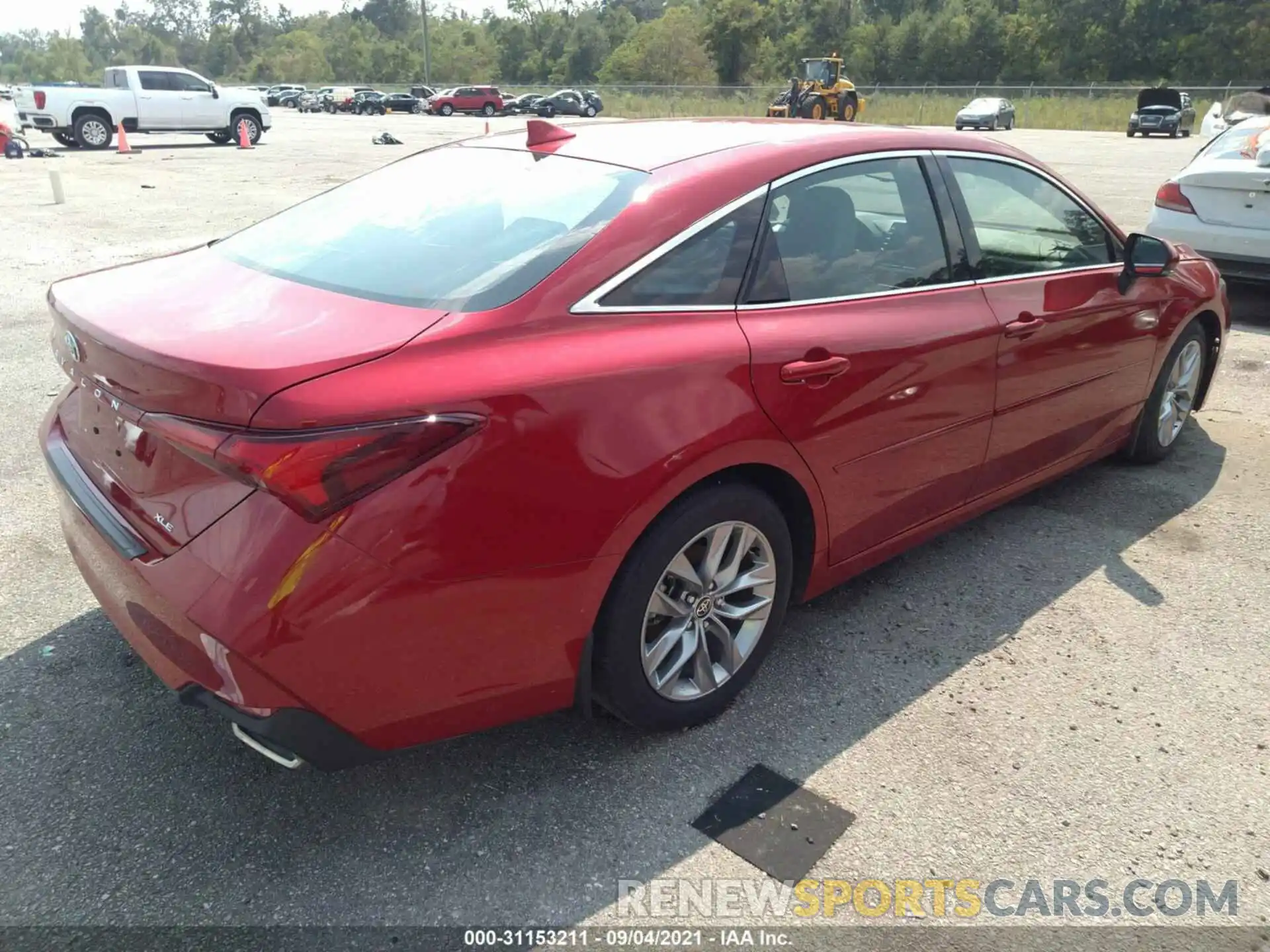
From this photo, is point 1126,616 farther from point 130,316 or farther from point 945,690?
point 130,316

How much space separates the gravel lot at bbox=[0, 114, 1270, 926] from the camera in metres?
2.29

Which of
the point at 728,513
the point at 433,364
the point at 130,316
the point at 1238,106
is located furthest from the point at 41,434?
the point at 1238,106

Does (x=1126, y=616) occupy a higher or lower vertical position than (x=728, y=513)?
lower

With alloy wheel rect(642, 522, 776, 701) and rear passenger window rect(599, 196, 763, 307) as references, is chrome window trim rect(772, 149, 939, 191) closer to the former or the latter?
rear passenger window rect(599, 196, 763, 307)

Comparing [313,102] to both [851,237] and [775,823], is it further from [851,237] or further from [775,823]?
[775,823]

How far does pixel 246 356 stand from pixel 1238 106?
42.6 feet

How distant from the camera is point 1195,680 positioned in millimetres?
3154

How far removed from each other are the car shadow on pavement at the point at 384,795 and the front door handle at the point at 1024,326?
1038 millimetres

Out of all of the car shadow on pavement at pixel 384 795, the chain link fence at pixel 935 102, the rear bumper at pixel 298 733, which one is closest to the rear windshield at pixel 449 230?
the rear bumper at pixel 298 733

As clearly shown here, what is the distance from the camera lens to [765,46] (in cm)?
8344

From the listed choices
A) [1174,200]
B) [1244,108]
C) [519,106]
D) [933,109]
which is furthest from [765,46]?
[1174,200]

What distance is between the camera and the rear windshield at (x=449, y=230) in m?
2.44

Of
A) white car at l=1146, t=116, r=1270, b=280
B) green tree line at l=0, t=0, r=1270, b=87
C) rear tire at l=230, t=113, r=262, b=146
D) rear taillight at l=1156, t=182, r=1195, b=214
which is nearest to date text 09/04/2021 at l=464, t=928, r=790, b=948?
white car at l=1146, t=116, r=1270, b=280
